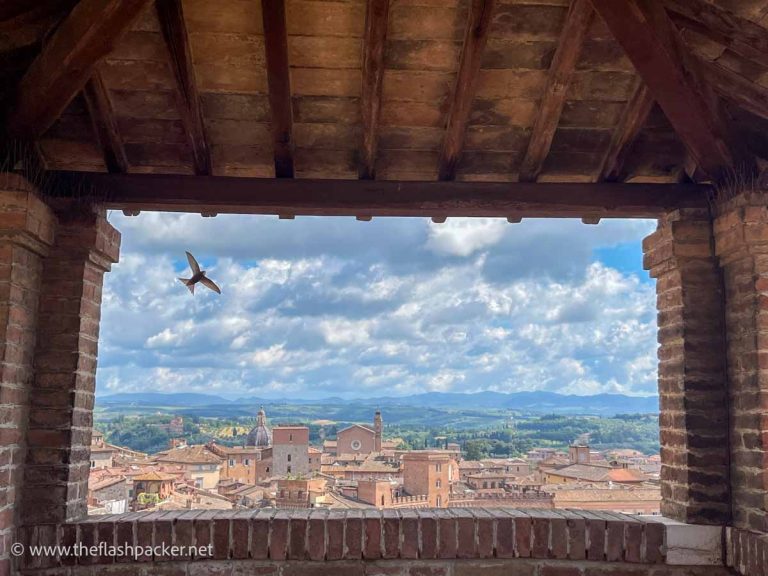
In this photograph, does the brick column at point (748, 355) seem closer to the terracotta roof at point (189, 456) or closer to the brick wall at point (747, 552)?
the brick wall at point (747, 552)

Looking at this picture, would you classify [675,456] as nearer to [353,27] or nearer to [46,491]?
[353,27]

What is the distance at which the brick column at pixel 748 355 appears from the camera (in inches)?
138

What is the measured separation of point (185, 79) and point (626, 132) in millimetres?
2325

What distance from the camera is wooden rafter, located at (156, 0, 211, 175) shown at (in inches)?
122

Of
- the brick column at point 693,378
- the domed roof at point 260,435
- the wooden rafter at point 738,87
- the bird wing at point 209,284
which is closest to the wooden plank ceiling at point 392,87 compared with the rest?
the wooden rafter at point 738,87

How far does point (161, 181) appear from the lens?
384 cm

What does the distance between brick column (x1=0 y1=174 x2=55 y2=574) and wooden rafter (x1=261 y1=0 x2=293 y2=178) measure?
4.18ft

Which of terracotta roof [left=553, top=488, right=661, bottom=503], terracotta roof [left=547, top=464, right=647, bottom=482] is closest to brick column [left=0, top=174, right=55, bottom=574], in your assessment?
terracotta roof [left=553, top=488, right=661, bottom=503]

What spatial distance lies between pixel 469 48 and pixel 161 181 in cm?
184

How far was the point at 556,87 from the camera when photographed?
344 cm

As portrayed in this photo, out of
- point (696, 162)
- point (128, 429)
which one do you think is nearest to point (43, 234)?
point (696, 162)

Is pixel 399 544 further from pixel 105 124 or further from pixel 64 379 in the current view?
pixel 105 124

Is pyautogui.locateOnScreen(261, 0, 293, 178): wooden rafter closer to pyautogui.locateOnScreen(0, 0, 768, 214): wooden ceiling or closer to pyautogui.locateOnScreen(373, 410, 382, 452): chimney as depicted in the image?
pyautogui.locateOnScreen(0, 0, 768, 214): wooden ceiling

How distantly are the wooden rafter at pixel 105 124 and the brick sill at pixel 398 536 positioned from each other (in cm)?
197
